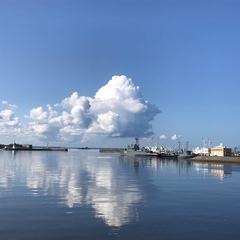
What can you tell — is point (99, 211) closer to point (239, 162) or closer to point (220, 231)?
point (220, 231)

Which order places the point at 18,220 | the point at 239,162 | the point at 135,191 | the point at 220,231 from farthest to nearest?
the point at 239,162
the point at 135,191
the point at 18,220
the point at 220,231

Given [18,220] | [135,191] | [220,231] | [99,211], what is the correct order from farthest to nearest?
[135,191] < [99,211] < [18,220] < [220,231]

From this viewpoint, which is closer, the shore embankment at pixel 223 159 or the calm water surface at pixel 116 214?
the calm water surface at pixel 116 214

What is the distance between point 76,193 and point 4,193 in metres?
8.35

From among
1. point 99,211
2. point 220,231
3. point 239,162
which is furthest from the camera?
point 239,162

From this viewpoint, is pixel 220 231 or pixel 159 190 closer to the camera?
pixel 220 231

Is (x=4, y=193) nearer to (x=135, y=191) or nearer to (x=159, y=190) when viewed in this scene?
(x=135, y=191)

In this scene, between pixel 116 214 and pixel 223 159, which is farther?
pixel 223 159

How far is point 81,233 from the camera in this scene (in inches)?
896

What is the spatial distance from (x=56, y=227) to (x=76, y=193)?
16.5m

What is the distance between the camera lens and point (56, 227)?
24.3 m

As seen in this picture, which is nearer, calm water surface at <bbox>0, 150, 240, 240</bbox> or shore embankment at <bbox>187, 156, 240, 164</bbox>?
calm water surface at <bbox>0, 150, 240, 240</bbox>

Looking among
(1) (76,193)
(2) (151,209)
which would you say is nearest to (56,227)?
(2) (151,209)

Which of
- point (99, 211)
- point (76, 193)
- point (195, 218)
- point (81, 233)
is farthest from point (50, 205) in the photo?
point (195, 218)
